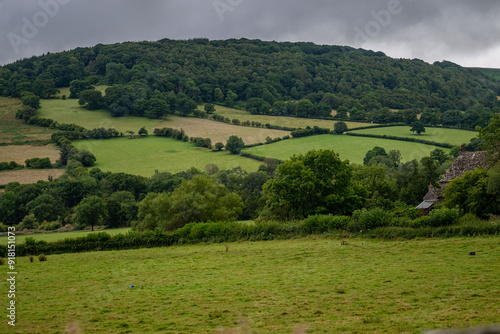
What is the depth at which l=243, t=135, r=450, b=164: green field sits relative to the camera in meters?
99.4

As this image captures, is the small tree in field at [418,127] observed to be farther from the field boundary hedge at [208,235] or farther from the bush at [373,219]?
the bush at [373,219]

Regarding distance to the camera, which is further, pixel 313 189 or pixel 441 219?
pixel 313 189

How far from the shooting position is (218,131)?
12269 cm

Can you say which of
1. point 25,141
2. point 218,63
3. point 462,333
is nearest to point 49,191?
point 25,141

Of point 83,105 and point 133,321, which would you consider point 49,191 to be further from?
point 133,321

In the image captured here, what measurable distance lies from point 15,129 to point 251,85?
83.1 meters

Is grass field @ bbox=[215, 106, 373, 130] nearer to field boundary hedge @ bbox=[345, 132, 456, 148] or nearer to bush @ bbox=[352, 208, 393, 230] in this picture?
field boundary hedge @ bbox=[345, 132, 456, 148]

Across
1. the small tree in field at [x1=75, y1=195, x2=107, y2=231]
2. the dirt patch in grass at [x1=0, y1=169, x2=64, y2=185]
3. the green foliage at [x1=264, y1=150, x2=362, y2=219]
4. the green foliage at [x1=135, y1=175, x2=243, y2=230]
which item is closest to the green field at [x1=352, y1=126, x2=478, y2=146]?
the green foliage at [x1=264, y1=150, x2=362, y2=219]

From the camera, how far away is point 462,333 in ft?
8.96

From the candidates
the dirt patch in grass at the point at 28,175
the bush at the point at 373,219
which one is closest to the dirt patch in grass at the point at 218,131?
the dirt patch in grass at the point at 28,175

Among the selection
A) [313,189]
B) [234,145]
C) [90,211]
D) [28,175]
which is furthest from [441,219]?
[28,175]

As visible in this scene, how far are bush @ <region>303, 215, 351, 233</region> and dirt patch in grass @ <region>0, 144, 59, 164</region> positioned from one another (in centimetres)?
7812

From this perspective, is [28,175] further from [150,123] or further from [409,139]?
[409,139]

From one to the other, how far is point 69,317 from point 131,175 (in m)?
77.7
